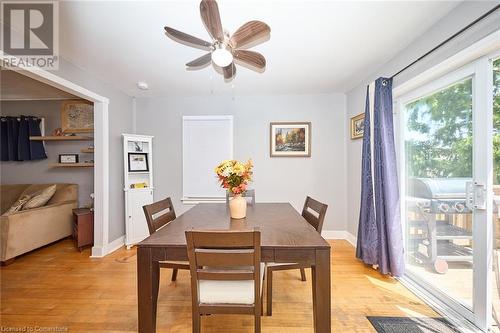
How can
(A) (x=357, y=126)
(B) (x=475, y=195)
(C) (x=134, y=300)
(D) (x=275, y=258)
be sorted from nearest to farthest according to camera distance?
(D) (x=275, y=258) → (B) (x=475, y=195) → (C) (x=134, y=300) → (A) (x=357, y=126)

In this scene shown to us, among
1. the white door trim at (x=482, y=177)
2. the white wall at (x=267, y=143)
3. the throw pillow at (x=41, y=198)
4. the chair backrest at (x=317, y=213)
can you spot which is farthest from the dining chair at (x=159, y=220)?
the throw pillow at (x=41, y=198)

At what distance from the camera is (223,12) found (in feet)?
5.52

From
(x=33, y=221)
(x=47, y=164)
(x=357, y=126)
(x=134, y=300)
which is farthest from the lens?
(x=47, y=164)

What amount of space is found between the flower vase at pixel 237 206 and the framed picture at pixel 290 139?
1.92 meters

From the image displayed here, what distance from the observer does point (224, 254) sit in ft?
3.75

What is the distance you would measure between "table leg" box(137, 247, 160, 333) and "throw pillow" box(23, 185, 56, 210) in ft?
9.89

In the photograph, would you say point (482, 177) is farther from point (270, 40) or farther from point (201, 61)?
point (201, 61)

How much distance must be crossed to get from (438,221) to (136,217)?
12.2 ft

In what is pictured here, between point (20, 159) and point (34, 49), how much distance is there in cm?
267

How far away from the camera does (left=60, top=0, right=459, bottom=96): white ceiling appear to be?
1.62 metres

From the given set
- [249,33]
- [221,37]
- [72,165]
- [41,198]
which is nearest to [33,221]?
[41,198]

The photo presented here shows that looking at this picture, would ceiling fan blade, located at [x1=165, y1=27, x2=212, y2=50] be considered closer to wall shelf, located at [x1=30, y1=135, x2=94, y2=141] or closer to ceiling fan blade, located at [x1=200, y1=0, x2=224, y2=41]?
ceiling fan blade, located at [x1=200, y1=0, x2=224, y2=41]

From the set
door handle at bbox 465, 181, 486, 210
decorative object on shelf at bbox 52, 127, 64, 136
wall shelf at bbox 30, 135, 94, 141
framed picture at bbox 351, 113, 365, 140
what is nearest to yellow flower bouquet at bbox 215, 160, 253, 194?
door handle at bbox 465, 181, 486, 210

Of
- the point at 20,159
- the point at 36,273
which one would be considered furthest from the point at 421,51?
the point at 20,159
